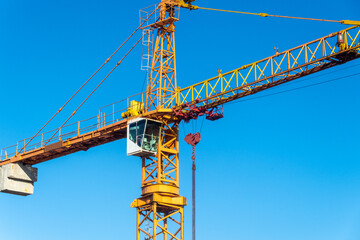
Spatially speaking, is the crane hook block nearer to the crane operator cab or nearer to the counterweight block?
the crane operator cab

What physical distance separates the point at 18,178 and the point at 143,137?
63.1 ft

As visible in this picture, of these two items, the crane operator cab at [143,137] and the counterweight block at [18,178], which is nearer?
the crane operator cab at [143,137]

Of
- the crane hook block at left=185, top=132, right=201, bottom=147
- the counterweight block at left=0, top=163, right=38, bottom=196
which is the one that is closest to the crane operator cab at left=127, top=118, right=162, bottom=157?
the crane hook block at left=185, top=132, right=201, bottom=147

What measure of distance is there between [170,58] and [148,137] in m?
7.75

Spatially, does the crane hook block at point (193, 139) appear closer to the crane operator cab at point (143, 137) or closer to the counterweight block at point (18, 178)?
the crane operator cab at point (143, 137)

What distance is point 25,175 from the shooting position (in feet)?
295

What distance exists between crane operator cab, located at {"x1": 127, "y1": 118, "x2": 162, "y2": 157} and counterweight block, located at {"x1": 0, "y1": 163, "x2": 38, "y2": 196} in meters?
17.3

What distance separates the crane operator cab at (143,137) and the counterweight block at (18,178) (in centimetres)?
1731

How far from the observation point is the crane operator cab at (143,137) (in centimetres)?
7569

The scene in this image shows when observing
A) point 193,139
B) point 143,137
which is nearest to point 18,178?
point 143,137

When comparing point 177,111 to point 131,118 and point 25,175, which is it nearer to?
point 131,118

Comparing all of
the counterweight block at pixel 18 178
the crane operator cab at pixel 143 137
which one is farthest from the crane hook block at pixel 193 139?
the counterweight block at pixel 18 178

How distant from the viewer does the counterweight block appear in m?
88.6

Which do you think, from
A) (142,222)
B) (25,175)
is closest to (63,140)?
(25,175)
